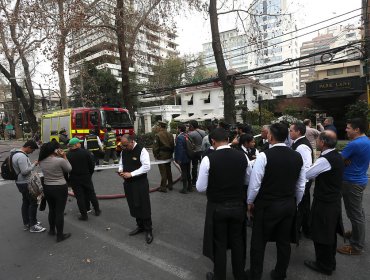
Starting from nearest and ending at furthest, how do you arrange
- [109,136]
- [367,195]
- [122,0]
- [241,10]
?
1. [367,195]
2. [109,136]
3. [241,10]
4. [122,0]

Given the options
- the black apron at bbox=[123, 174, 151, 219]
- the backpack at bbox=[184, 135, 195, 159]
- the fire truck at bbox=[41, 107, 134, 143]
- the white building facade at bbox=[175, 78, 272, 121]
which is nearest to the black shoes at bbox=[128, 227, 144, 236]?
the black apron at bbox=[123, 174, 151, 219]

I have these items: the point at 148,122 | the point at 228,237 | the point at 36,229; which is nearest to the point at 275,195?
the point at 228,237

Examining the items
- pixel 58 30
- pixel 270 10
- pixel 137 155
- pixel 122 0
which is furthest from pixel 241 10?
pixel 137 155

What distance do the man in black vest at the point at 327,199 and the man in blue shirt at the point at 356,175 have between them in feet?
1.69

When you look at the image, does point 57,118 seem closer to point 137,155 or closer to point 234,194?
point 137,155

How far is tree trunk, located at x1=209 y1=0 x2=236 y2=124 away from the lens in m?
11.6

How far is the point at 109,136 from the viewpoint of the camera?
1080 centimetres

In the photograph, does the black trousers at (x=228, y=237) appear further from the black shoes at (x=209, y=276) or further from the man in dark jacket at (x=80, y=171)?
the man in dark jacket at (x=80, y=171)

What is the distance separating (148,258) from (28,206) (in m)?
2.66

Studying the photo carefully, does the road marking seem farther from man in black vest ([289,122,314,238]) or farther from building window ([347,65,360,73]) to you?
building window ([347,65,360,73])

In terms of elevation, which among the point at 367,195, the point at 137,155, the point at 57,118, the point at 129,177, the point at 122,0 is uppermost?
the point at 122,0

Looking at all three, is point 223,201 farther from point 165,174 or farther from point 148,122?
point 148,122

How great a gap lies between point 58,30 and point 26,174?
13.1 meters

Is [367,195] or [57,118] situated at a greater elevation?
[57,118]
